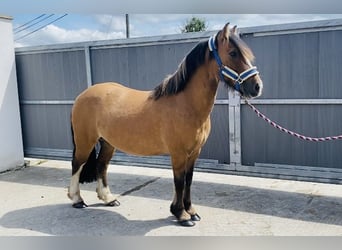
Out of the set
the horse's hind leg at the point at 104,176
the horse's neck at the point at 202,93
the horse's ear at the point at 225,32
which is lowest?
the horse's hind leg at the point at 104,176

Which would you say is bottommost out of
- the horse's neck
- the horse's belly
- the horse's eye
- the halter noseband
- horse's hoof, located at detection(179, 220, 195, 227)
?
horse's hoof, located at detection(179, 220, 195, 227)

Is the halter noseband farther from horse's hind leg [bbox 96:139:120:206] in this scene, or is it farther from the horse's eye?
horse's hind leg [bbox 96:139:120:206]

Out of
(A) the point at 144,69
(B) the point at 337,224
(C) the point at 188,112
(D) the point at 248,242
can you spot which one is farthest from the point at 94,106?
(B) the point at 337,224

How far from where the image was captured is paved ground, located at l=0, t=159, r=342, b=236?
8.64 ft

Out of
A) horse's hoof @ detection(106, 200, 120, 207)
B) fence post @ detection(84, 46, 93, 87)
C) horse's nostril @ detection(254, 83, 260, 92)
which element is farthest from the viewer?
fence post @ detection(84, 46, 93, 87)

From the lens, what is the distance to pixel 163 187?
12.1 ft

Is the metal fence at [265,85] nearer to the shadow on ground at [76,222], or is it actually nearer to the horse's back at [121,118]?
the horse's back at [121,118]

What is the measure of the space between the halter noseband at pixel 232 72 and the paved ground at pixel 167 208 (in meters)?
1.14

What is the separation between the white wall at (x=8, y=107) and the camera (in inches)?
178

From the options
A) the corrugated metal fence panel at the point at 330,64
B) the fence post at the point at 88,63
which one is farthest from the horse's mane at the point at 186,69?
the fence post at the point at 88,63

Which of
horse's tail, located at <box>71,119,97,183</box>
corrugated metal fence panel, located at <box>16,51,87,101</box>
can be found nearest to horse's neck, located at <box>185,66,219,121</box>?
horse's tail, located at <box>71,119,97,183</box>

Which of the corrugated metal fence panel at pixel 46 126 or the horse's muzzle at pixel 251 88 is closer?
the horse's muzzle at pixel 251 88

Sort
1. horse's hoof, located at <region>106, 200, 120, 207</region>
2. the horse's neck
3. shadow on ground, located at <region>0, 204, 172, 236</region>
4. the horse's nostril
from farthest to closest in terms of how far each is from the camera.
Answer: horse's hoof, located at <region>106, 200, 120, 207</region> → shadow on ground, located at <region>0, 204, 172, 236</region> → the horse's neck → the horse's nostril

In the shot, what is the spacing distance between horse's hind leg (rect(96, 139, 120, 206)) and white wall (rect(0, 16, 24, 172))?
2035mm
